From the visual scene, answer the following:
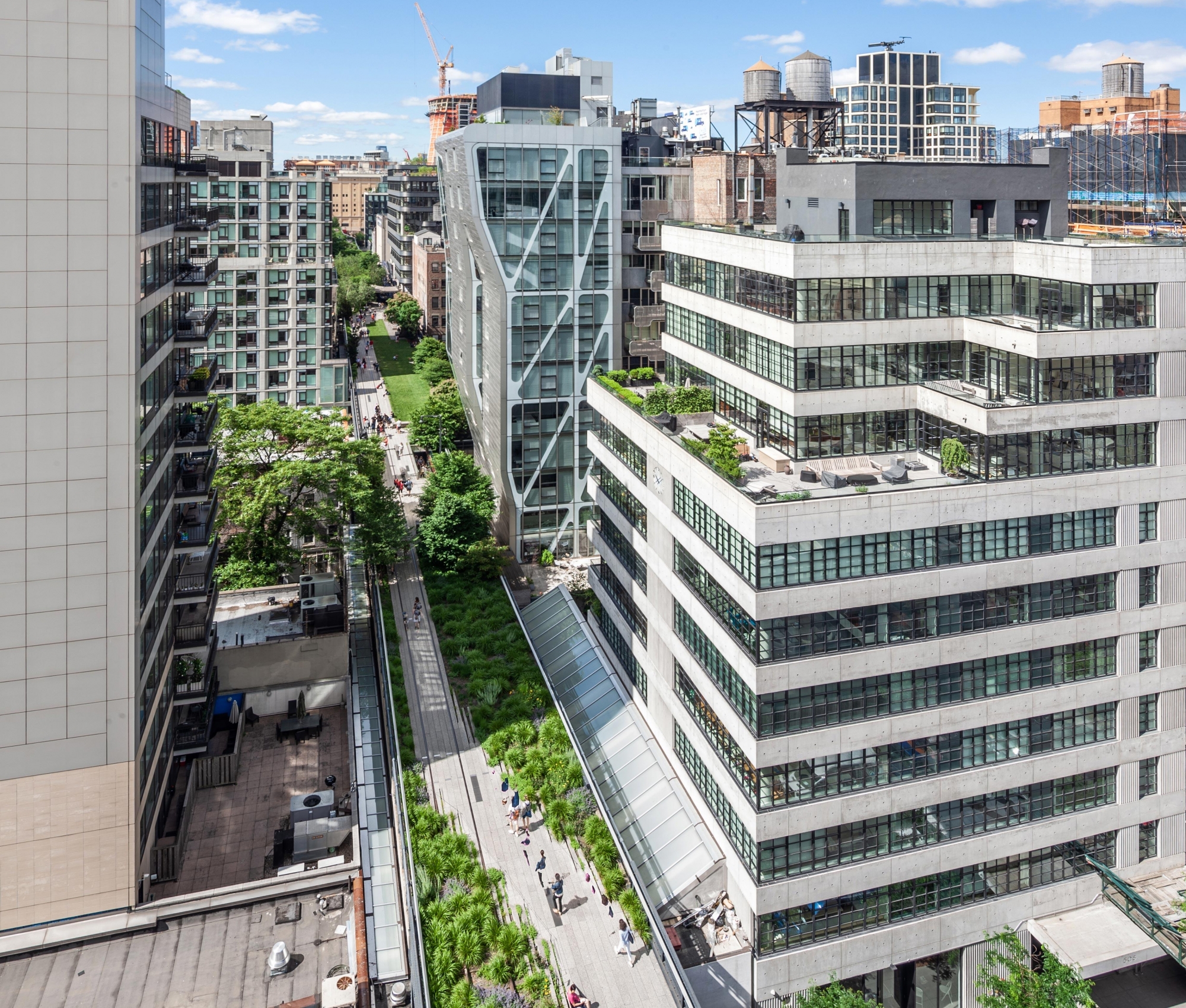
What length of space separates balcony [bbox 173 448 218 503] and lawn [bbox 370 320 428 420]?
7418cm

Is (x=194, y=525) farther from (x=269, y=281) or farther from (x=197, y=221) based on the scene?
(x=269, y=281)

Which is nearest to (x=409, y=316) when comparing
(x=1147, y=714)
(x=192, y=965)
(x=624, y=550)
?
(x=624, y=550)

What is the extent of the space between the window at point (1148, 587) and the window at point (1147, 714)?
14.6 ft


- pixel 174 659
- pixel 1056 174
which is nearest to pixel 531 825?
pixel 174 659

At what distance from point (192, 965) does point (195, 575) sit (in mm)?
27881

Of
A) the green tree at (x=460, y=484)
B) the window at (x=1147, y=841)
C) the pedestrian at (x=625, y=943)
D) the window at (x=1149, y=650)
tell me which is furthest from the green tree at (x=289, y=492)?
the window at (x=1147, y=841)

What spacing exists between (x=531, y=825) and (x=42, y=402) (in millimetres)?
31907

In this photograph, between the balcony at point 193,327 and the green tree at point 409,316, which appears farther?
the green tree at point 409,316

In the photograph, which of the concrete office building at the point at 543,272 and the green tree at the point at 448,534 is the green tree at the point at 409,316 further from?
the green tree at the point at 448,534

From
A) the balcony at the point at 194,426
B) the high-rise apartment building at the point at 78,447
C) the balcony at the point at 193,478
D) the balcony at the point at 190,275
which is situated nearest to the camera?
the high-rise apartment building at the point at 78,447

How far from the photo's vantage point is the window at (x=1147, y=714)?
48.6 m

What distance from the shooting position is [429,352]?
16225 centimetres

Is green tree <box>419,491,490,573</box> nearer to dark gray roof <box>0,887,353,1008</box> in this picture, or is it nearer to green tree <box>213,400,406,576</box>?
green tree <box>213,400,406,576</box>

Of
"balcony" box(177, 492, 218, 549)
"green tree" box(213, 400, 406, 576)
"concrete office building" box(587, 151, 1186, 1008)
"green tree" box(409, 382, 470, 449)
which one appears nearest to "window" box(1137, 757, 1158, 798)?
"concrete office building" box(587, 151, 1186, 1008)
